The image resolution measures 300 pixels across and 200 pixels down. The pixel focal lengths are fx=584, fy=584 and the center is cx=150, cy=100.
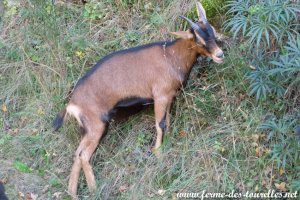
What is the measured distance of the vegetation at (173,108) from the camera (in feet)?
18.9

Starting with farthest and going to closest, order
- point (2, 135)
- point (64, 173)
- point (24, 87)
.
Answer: point (24, 87), point (2, 135), point (64, 173)

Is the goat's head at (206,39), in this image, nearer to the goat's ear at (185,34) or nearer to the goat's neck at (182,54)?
the goat's ear at (185,34)

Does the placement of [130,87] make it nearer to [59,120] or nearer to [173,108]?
[173,108]

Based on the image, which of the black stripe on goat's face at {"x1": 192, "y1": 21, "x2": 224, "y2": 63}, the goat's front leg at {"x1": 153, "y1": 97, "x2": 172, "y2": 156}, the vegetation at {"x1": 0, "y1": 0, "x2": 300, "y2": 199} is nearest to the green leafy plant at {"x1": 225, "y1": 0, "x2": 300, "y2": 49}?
the vegetation at {"x1": 0, "y1": 0, "x2": 300, "y2": 199}

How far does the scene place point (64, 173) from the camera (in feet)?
21.5

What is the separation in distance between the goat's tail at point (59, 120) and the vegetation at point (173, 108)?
0.19m

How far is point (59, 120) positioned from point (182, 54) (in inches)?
61.9

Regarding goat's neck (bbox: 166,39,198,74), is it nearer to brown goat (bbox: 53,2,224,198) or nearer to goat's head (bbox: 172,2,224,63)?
brown goat (bbox: 53,2,224,198)

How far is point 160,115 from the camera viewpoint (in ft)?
20.7

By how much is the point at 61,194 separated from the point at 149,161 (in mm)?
1007

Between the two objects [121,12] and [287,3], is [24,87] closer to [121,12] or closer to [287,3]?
[121,12]

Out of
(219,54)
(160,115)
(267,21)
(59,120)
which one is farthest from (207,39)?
(59,120)

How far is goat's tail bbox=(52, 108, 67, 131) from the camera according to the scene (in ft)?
21.5

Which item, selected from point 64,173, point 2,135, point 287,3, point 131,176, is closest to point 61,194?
point 64,173
